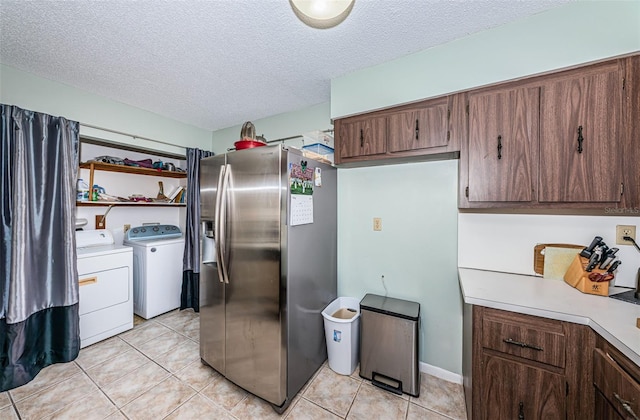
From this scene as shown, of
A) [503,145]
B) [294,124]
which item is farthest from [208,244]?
[503,145]

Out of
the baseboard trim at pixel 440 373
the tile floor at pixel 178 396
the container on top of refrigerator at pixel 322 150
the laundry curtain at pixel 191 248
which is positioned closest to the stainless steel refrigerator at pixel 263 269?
the tile floor at pixel 178 396

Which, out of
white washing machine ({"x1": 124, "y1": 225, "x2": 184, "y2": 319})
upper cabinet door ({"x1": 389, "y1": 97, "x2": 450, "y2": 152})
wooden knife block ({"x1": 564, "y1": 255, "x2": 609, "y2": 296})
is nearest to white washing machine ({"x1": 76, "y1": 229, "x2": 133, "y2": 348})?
white washing machine ({"x1": 124, "y1": 225, "x2": 184, "y2": 319})

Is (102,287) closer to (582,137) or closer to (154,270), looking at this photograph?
(154,270)

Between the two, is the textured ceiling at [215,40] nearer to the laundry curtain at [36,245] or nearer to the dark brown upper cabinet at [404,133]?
the dark brown upper cabinet at [404,133]

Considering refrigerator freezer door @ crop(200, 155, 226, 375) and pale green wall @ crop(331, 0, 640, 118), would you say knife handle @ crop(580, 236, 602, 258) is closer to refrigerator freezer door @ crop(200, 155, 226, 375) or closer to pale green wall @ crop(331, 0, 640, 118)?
pale green wall @ crop(331, 0, 640, 118)

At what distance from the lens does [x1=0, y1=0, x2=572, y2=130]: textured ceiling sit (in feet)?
4.49

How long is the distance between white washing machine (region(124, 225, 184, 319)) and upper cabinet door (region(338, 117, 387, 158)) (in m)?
2.50

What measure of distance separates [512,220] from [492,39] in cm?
121

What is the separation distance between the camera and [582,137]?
1.30 metres

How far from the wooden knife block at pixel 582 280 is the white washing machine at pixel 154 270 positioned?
3751 millimetres

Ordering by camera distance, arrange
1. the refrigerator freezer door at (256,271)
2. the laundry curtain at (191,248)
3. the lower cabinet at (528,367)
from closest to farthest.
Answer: the lower cabinet at (528,367) < the refrigerator freezer door at (256,271) < the laundry curtain at (191,248)

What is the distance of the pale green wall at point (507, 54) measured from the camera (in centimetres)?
126

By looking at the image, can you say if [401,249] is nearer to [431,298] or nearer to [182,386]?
[431,298]

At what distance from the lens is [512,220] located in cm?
171
